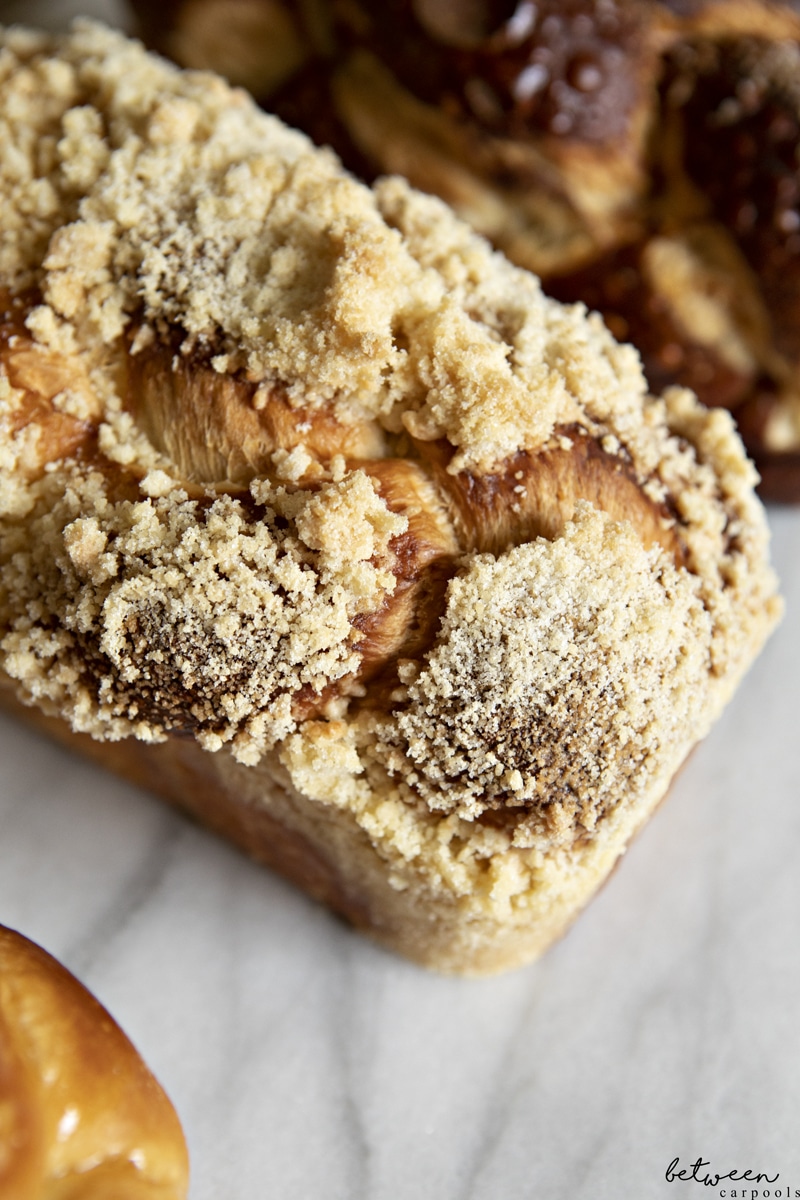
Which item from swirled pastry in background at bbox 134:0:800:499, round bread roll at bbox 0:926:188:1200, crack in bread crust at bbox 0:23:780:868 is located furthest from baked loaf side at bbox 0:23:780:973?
swirled pastry in background at bbox 134:0:800:499

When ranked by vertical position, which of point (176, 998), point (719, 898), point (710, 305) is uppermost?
point (710, 305)

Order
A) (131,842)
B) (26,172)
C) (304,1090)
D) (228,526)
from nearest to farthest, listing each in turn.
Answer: (228,526), (26,172), (304,1090), (131,842)

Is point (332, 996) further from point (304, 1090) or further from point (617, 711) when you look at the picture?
point (617, 711)

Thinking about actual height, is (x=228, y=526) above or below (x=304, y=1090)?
above

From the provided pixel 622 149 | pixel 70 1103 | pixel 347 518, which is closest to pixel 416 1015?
pixel 70 1103

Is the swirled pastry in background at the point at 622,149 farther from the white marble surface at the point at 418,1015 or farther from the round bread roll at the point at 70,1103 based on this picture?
the round bread roll at the point at 70,1103

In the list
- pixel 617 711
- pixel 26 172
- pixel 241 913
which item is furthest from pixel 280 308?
pixel 241 913
